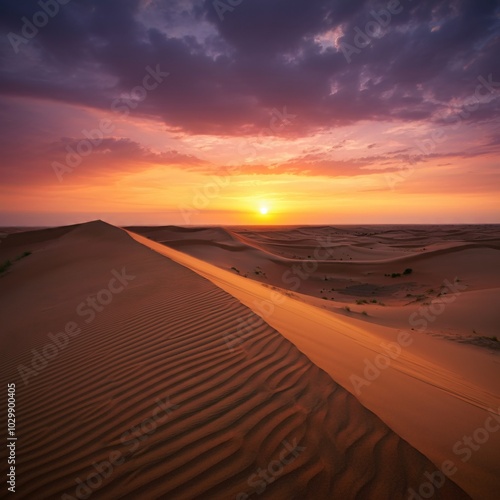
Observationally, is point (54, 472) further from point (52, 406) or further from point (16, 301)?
point (16, 301)

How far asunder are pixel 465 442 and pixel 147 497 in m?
2.66

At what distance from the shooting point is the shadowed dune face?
7.06 feet

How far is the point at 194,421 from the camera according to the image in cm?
266
